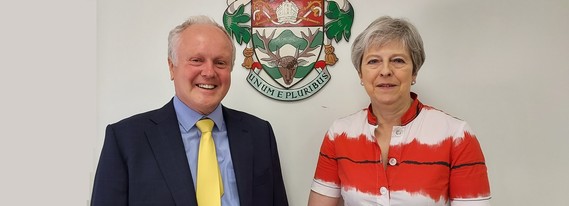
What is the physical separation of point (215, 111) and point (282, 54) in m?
0.53

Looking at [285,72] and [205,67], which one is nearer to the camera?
[205,67]

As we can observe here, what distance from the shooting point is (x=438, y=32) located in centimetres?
180

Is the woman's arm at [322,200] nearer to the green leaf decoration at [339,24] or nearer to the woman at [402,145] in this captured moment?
the woman at [402,145]

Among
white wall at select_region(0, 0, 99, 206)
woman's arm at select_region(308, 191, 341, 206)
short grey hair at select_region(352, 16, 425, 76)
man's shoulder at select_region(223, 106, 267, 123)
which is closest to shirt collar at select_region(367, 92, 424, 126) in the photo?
short grey hair at select_region(352, 16, 425, 76)

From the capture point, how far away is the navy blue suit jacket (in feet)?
4.15

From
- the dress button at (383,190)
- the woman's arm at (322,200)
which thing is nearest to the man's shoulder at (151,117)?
the woman's arm at (322,200)

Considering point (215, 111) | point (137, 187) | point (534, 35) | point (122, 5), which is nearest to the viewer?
point (137, 187)

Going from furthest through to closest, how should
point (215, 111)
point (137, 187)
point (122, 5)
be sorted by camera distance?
1. point (122, 5)
2. point (215, 111)
3. point (137, 187)

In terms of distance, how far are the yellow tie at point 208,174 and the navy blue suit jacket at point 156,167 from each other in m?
0.04

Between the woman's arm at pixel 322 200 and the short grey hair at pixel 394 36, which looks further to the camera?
the woman's arm at pixel 322 200

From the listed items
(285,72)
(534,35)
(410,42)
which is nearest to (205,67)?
(285,72)

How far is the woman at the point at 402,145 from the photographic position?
51.1 inches

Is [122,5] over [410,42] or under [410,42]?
over

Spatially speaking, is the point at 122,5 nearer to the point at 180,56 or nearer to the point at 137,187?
the point at 180,56
